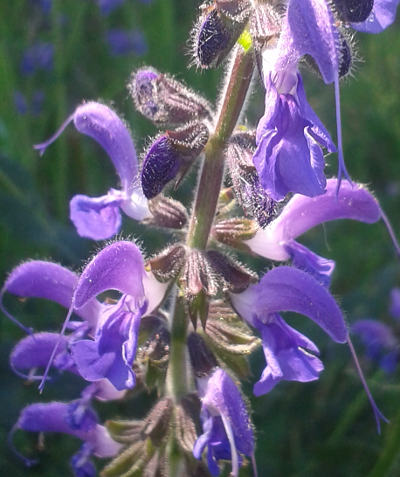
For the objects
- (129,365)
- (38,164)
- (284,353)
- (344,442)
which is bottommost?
(344,442)

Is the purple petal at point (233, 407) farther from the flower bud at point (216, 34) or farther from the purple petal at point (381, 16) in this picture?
the purple petal at point (381, 16)

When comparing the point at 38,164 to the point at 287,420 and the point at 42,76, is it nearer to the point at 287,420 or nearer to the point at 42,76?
the point at 42,76

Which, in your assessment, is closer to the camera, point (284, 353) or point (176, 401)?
point (284, 353)

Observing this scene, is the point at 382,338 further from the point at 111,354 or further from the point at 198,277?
the point at 111,354

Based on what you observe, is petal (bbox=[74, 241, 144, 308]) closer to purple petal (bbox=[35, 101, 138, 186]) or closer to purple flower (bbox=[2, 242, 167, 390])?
purple flower (bbox=[2, 242, 167, 390])

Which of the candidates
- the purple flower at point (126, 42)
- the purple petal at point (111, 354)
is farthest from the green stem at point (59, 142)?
the purple petal at point (111, 354)

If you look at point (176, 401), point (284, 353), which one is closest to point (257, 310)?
point (284, 353)

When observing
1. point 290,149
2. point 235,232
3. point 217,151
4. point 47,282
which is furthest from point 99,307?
point 290,149
